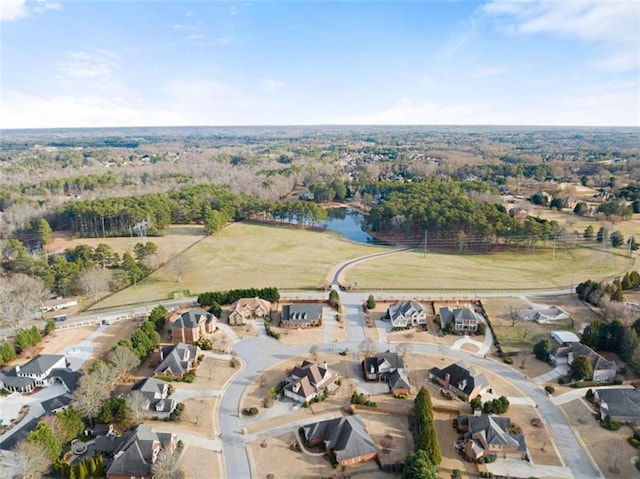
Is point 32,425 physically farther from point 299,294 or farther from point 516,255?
point 516,255

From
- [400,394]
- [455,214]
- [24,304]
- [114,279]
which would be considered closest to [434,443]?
[400,394]

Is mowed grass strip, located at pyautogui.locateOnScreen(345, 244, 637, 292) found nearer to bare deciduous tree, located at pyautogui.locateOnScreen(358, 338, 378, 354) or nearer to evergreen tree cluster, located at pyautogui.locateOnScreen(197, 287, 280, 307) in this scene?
evergreen tree cluster, located at pyautogui.locateOnScreen(197, 287, 280, 307)

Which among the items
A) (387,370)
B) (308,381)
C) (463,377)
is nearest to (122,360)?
(308,381)

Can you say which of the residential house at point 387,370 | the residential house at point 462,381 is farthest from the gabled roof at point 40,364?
the residential house at point 462,381

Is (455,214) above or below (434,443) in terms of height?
above

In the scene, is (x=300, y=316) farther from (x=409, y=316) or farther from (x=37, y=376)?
(x=37, y=376)

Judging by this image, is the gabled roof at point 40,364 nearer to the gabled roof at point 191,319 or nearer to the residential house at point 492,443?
the gabled roof at point 191,319
